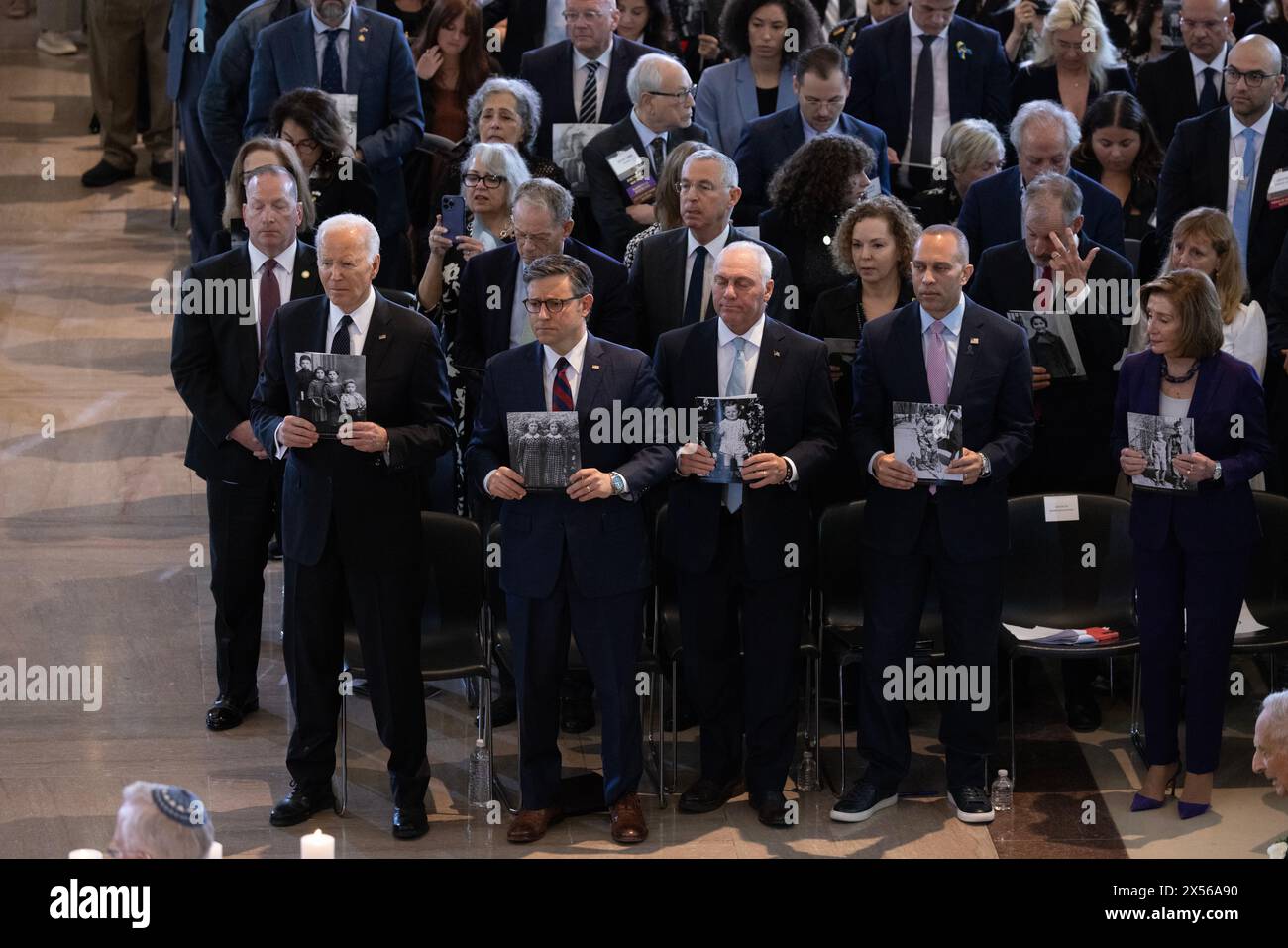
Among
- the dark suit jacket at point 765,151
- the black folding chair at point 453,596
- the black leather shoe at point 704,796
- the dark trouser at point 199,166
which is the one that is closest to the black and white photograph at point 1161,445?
the black leather shoe at point 704,796

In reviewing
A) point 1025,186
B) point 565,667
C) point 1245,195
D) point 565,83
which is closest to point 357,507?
point 565,667

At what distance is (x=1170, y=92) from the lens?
915 cm

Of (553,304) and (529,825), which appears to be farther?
(529,825)

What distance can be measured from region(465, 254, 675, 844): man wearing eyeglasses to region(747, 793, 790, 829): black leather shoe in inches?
17.7

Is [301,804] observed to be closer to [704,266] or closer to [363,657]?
[363,657]

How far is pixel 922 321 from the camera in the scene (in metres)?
6.56

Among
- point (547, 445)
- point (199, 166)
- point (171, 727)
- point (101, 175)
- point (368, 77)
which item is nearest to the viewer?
point (547, 445)

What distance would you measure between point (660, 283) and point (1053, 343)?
1.53m

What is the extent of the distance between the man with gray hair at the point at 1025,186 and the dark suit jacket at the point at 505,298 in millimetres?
1644

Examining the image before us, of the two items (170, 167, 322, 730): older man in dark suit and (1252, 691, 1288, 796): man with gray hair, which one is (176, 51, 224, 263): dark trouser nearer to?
(170, 167, 322, 730): older man in dark suit

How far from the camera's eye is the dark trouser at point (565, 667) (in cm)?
634

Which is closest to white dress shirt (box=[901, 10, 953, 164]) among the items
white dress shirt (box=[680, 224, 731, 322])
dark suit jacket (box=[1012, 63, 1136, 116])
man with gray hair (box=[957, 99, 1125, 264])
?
dark suit jacket (box=[1012, 63, 1136, 116])

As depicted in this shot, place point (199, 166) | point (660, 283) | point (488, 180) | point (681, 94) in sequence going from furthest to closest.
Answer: point (199, 166)
point (681, 94)
point (488, 180)
point (660, 283)

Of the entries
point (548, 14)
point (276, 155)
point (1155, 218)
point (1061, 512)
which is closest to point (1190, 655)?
point (1061, 512)
